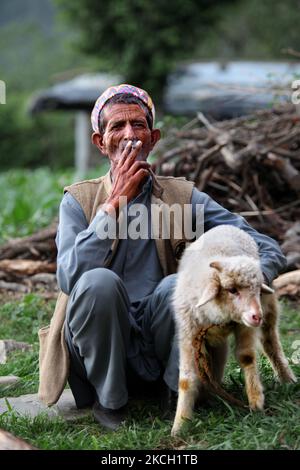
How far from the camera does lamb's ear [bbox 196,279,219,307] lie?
9.71 ft

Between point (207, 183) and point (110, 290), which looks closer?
point (110, 290)

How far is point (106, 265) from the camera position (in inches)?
138

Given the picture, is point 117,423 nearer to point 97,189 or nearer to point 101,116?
point 97,189

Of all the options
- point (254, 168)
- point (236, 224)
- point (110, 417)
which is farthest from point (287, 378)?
point (254, 168)

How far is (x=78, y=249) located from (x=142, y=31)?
16.5 m

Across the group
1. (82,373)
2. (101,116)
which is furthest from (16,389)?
(101,116)

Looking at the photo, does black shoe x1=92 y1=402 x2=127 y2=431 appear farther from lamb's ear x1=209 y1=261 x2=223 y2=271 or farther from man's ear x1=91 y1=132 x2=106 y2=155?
man's ear x1=91 y1=132 x2=106 y2=155

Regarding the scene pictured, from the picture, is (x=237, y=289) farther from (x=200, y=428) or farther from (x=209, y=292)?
(x=200, y=428)

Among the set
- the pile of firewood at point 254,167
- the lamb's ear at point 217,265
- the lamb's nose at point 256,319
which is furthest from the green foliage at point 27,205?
the lamb's nose at point 256,319

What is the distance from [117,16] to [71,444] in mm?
17006

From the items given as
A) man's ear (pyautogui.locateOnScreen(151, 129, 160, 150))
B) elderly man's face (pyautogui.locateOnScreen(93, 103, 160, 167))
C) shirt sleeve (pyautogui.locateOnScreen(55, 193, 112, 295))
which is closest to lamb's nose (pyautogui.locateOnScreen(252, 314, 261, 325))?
shirt sleeve (pyautogui.locateOnScreen(55, 193, 112, 295))

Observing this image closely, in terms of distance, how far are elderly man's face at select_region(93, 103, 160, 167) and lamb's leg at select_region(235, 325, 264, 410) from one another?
1.01 m

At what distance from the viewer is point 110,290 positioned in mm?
3238
